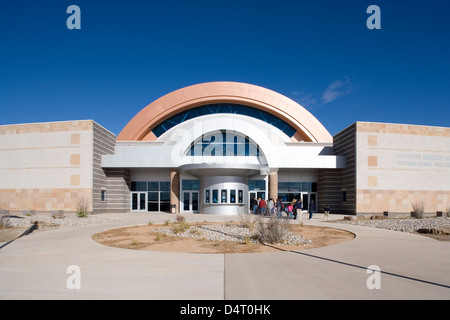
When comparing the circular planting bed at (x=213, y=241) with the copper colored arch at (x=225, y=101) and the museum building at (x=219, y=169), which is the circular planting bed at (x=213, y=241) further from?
the copper colored arch at (x=225, y=101)

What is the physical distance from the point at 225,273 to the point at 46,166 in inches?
1074

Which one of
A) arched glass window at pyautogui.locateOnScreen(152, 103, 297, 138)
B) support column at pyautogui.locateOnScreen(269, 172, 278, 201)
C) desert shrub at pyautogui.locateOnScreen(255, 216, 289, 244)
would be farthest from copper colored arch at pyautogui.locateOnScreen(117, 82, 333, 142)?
desert shrub at pyautogui.locateOnScreen(255, 216, 289, 244)

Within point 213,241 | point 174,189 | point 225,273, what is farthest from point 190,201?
point 225,273

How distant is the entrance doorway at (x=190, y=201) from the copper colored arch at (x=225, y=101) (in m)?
10.3

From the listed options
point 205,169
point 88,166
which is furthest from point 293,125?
point 88,166

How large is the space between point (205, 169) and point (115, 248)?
56.4ft

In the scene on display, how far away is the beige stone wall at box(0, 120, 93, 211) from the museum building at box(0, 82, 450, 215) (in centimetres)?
9

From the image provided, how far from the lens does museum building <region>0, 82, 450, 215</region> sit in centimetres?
2808

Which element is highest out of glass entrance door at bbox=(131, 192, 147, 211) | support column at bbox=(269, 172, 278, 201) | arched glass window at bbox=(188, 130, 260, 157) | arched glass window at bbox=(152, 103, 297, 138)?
arched glass window at bbox=(152, 103, 297, 138)

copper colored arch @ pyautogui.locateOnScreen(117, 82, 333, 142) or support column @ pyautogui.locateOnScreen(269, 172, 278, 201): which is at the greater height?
copper colored arch @ pyautogui.locateOnScreen(117, 82, 333, 142)

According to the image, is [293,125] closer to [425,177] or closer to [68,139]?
[425,177]

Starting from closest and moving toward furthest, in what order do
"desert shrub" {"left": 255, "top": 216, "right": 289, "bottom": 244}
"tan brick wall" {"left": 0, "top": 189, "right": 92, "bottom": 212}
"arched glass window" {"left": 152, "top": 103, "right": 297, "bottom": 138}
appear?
"desert shrub" {"left": 255, "top": 216, "right": 289, "bottom": 244}
"tan brick wall" {"left": 0, "top": 189, "right": 92, "bottom": 212}
"arched glass window" {"left": 152, "top": 103, "right": 297, "bottom": 138}

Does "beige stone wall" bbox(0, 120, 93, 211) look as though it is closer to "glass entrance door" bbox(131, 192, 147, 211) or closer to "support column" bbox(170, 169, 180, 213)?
"glass entrance door" bbox(131, 192, 147, 211)

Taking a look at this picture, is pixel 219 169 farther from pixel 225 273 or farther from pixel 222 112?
pixel 225 273
